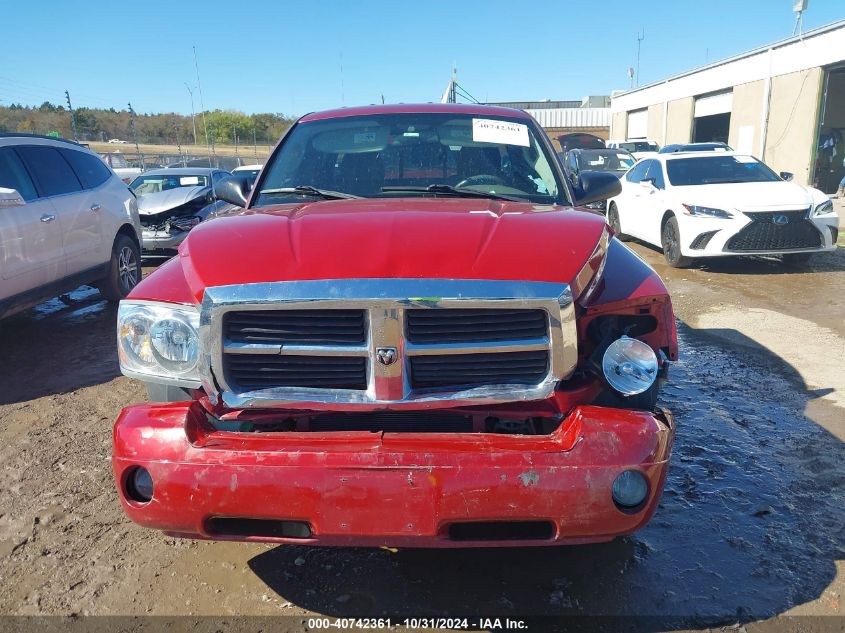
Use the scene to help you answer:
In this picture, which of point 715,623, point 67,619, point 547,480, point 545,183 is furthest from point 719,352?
point 67,619

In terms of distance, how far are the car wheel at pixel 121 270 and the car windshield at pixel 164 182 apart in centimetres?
427

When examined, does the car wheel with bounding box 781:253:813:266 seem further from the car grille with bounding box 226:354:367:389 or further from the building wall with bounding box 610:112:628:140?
the building wall with bounding box 610:112:628:140

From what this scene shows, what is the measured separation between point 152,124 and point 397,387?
212ft

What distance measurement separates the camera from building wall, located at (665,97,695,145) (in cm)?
2927

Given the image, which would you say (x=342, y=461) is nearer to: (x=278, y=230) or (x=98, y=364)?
(x=278, y=230)

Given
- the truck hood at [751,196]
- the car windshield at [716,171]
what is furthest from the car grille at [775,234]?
the car windshield at [716,171]

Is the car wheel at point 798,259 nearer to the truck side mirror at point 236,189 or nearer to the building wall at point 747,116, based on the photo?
the truck side mirror at point 236,189

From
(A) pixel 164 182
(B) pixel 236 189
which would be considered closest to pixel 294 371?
(B) pixel 236 189

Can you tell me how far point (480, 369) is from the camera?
6.93ft

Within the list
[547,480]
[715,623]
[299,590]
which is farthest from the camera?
[299,590]

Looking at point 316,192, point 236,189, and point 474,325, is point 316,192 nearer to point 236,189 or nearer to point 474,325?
point 236,189

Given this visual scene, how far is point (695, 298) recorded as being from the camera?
7.29 meters

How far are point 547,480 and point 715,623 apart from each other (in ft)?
3.26

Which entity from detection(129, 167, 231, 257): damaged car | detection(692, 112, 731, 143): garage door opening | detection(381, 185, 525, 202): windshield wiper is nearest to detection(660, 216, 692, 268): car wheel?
detection(381, 185, 525, 202): windshield wiper
